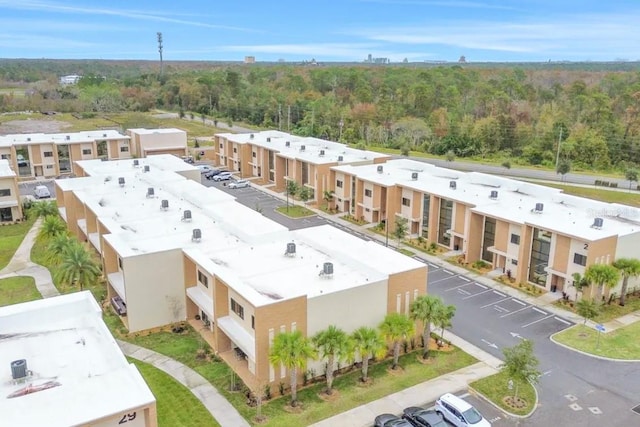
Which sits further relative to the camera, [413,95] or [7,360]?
[413,95]

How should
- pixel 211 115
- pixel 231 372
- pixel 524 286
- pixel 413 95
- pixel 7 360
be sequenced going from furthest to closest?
pixel 211 115 < pixel 413 95 < pixel 524 286 < pixel 231 372 < pixel 7 360

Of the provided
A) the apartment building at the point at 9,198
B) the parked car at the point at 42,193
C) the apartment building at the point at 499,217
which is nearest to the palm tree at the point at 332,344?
the apartment building at the point at 499,217

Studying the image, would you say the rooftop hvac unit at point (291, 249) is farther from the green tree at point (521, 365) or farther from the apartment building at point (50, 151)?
the apartment building at point (50, 151)

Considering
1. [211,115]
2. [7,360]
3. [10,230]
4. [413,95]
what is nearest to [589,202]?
[7,360]

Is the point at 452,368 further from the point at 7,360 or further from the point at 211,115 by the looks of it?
the point at 211,115

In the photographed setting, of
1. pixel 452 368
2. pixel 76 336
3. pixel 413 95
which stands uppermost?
pixel 413 95

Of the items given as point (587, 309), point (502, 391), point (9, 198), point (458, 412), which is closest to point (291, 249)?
point (458, 412)

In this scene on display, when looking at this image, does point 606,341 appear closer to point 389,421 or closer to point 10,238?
point 389,421

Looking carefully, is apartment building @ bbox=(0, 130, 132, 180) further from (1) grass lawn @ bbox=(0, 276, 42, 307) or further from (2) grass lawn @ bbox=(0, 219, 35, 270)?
(1) grass lawn @ bbox=(0, 276, 42, 307)
